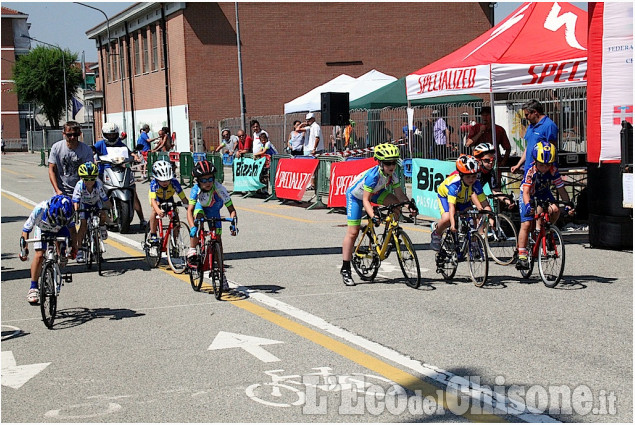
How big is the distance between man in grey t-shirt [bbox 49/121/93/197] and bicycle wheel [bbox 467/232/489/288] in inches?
221

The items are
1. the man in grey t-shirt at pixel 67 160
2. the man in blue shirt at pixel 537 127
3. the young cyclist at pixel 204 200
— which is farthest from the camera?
the man in blue shirt at pixel 537 127

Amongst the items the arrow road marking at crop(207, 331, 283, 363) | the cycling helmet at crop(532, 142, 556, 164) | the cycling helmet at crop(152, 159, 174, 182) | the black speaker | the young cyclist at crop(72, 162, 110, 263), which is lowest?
the arrow road marking at crop(207, 331, 283, 363)

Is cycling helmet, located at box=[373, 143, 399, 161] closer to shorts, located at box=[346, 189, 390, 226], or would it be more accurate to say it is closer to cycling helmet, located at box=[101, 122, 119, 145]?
shorts, located at box=[346, 189, 390, 226]

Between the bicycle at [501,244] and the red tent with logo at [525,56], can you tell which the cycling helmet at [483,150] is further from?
the red tent with logo at [525,56]

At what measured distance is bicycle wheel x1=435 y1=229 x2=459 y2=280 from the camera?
1089 centimetres

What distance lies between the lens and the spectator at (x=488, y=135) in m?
16.9

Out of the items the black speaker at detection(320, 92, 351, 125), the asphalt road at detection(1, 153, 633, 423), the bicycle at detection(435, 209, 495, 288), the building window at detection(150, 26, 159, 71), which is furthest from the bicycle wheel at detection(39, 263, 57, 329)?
the building window at detection(150, 26, 159, 71)

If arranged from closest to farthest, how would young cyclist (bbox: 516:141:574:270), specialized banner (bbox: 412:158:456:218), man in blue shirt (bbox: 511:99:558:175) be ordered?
young cyclist (bbox: 516:141:574:270)
man in blue shirt (bbox: 511:99:558:175)
specialized banner (bbox: 412:158:456:218)

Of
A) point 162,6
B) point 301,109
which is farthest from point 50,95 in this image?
point 301,109

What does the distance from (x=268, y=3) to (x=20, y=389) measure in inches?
1686

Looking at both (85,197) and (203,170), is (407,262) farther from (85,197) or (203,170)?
(85,197)

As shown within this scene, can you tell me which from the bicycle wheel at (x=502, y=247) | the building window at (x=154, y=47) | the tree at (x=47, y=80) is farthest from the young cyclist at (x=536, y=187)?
the tree at (x=47, y=80)

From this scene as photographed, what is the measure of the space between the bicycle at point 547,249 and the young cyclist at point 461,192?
695 mm

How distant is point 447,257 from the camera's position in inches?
434
